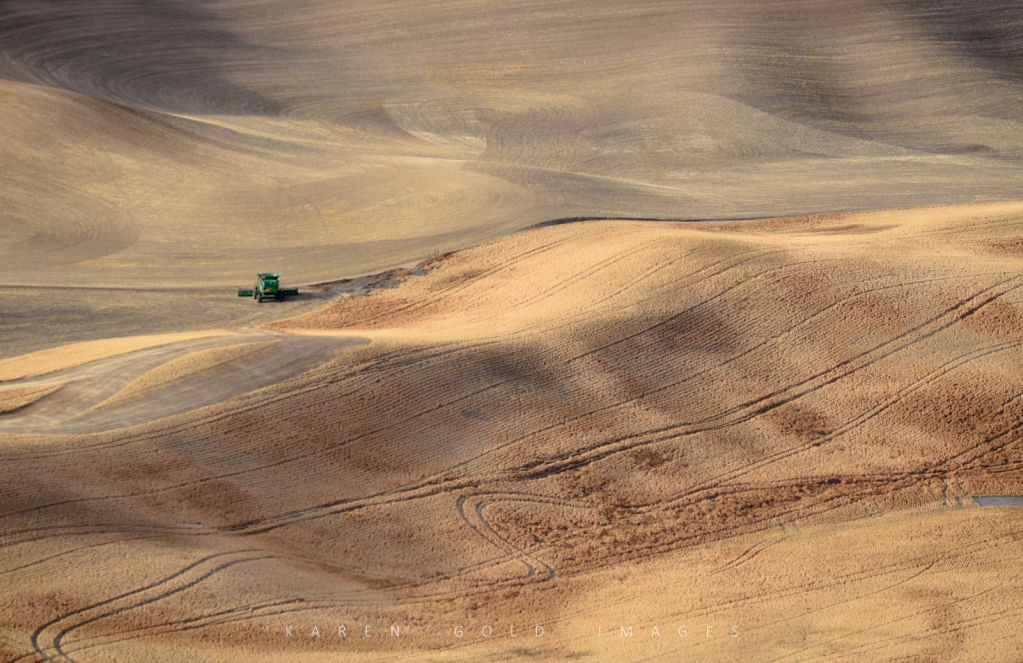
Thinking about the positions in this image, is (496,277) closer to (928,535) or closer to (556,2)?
(928,535)

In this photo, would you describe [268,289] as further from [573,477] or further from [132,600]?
[132,600]

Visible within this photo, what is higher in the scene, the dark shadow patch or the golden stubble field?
the dark shadow patch

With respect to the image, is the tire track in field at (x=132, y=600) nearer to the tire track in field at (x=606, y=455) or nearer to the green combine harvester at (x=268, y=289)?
the tire track in field at (x=606, y=455)

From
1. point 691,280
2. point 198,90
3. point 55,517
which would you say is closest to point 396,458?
point 55,517

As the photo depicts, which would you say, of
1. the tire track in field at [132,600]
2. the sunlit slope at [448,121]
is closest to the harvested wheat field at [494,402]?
the tire track in field at [132,600]

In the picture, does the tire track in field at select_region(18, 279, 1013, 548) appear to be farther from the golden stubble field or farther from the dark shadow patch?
the dark shadow patch

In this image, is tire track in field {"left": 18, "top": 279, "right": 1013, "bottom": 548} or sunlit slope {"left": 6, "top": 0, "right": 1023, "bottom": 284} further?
sunlit slope {"left": 6, "top": 0, "right": 1023, "bottom": 284}

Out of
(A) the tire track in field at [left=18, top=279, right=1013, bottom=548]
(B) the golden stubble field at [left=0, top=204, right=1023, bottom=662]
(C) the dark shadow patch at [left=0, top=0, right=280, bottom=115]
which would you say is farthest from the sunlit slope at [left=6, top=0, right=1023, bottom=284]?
(A) the tire track in field at [left=18, top=279, right=1013, bottom=548]
